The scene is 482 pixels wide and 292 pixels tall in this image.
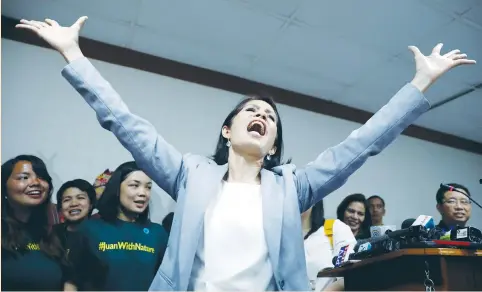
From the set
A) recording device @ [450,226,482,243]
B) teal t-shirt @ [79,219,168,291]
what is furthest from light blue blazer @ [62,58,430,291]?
teal t-shirt @ [79,219,168,291]

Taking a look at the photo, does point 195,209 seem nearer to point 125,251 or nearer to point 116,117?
point 116,117

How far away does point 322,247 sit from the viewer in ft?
7.47

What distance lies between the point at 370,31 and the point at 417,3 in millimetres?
346

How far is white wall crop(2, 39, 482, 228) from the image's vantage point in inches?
109

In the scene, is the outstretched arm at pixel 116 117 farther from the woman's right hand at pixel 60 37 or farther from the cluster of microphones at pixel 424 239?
the cluster of microphones at pixel 424 239

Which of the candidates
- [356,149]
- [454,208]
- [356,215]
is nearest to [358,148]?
[356,149]

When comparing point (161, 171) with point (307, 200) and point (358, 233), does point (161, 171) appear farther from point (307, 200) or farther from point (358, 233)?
point (358, 233)

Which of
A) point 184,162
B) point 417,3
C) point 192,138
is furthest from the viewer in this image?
point 192,138

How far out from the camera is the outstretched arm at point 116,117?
3.45ft

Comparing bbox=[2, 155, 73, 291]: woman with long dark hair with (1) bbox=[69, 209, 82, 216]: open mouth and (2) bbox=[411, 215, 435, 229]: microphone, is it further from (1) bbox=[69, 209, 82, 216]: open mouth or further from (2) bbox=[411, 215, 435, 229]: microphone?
(2) bbox=[411, 215, 435, 229]: microphone

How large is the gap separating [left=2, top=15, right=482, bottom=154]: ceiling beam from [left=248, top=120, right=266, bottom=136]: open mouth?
83.5 inches

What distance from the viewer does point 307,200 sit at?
116 cm

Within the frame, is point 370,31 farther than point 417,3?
Yes

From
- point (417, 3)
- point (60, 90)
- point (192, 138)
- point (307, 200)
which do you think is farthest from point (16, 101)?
point (417, 3)
